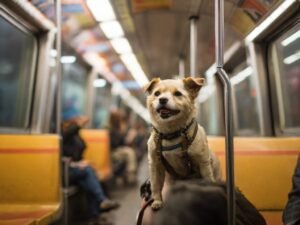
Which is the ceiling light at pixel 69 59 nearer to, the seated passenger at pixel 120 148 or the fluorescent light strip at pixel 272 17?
the seated passenger at pixel 120 148

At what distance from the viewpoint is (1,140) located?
2.90 meters

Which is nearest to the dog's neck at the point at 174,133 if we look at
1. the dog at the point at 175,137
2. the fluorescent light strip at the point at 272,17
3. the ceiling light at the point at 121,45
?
the dog at the point at 175,137

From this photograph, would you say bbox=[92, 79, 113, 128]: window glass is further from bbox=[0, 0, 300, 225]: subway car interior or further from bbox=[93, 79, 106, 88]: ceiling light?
bbox=[0, 0, 300, 225]: subway car interior

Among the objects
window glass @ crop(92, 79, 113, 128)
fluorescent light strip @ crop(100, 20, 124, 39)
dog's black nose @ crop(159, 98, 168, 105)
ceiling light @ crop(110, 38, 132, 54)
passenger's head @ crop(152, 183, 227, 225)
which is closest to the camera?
passenger's head @ crop(152, 183, 227, 225)

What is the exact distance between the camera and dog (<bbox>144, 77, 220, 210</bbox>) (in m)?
1.80

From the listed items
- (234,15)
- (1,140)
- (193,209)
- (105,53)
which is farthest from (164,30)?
(193,209)

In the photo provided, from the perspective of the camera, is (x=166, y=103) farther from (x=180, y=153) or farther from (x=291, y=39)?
(x=291, y=39)

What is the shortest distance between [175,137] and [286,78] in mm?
1909

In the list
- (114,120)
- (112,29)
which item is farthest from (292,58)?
(114,120)

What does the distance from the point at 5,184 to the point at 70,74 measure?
3.44 meters

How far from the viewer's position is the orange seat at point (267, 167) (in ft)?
8.14

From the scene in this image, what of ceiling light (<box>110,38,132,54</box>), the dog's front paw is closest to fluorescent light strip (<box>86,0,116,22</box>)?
ceiling light (<box>110,38,132,54</box>)

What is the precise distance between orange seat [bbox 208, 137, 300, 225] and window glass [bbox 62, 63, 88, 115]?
135 inches

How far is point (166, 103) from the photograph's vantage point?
5.78ft
